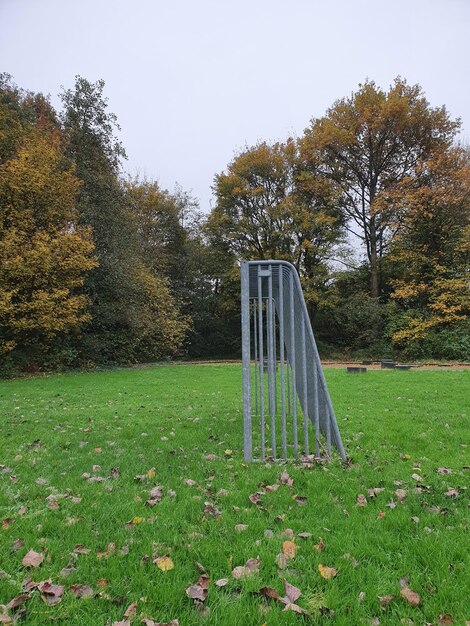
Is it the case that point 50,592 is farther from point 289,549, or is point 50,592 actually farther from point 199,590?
point 289,549

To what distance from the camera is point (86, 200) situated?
1828 cm

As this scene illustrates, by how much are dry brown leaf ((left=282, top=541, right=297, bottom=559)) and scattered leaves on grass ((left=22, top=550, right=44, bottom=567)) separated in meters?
1.44

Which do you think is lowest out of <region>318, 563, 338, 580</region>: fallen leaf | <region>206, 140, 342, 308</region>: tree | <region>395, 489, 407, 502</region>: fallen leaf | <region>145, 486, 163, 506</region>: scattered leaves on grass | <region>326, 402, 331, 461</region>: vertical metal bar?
<region>145, 486, 163, 506</region>: scattered leaves on grass

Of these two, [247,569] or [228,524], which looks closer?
[247,569]

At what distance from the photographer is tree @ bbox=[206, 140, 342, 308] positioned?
25.7 m

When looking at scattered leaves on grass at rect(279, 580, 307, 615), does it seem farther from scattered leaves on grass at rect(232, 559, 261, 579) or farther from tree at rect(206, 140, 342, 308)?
tree at rect(206, 140, 342, 308)

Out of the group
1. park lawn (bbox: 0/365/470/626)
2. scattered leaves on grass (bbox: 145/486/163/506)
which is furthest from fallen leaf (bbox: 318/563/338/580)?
scattered leaves on grass (bbox: 145/486/163/506)

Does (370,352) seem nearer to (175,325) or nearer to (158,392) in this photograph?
(175,325)

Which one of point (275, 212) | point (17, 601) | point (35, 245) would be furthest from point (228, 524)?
point (275, 212)

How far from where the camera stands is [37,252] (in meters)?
14.8

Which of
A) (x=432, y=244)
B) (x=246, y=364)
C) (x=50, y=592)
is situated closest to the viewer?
(x=50, y=592)

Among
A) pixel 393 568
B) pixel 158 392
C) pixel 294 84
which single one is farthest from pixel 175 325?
pixel 294 84

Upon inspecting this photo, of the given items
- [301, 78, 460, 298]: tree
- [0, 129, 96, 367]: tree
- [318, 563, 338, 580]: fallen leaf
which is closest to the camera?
[318, 563, 338, 580]: fallen leaf

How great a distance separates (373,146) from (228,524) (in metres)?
26.4
